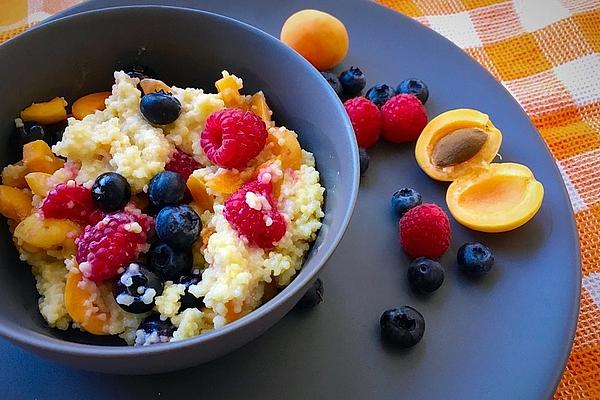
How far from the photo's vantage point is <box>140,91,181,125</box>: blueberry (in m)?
1.32

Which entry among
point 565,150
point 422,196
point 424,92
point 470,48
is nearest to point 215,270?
point 422,196

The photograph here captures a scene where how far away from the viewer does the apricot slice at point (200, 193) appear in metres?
1.28

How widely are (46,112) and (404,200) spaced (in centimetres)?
79

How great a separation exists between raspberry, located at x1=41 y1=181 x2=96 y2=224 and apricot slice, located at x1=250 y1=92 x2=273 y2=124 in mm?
390

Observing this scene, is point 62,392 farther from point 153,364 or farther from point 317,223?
point 317,223

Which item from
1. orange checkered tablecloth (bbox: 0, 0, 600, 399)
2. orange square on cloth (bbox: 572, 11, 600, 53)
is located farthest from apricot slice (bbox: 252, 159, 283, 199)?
orange square on cloth (bbox: 572, 11, 600, 53)

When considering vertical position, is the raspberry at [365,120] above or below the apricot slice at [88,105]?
below

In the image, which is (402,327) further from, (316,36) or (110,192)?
(316,36)

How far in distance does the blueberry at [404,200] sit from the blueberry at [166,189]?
513mm

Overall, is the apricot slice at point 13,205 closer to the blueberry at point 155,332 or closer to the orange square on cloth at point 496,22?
the blueberry at point 155,332

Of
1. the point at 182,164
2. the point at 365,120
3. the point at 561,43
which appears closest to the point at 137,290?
the point at 182,164

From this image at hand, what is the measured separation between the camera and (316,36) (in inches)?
67.6

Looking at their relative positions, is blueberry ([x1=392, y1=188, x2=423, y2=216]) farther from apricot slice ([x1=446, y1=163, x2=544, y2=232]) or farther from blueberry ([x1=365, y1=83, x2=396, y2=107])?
blueberry ([x1=365, y1=83, x2=396, y2=107])

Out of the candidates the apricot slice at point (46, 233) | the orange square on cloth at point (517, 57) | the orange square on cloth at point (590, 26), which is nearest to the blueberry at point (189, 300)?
the apricot slice at point (46, 233)
